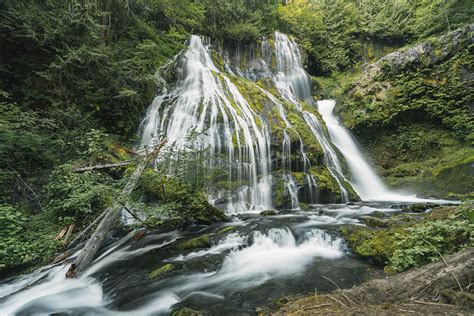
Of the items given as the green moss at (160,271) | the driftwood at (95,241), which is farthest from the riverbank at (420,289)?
the driftwood at (95,241)

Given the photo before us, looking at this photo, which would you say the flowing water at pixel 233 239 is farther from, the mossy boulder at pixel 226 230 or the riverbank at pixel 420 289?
the riverbank at pixel 420 289

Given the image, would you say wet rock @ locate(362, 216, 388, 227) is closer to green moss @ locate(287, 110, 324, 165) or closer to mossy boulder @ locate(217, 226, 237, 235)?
mossy boulder @ locate(217, 226, 237, 235)

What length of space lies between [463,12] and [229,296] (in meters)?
20.6

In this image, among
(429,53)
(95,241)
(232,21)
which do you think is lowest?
(95,241)

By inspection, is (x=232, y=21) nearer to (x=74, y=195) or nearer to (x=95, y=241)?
(x=74, y=195)

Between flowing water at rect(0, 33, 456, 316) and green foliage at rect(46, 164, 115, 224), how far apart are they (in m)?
0.92

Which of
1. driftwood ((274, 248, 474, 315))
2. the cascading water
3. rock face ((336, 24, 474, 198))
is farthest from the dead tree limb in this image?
rock face ((336, 24, 474, 198))

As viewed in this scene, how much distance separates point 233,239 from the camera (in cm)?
561

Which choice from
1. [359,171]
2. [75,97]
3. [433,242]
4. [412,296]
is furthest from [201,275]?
[359,171]

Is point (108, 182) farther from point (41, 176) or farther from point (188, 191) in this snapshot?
point (188, 191)

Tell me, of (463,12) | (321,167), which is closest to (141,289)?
(321,167)

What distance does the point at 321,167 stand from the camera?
1027 centimetres

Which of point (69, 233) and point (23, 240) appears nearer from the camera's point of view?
point (23, 240)

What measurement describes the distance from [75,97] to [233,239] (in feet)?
24.2
